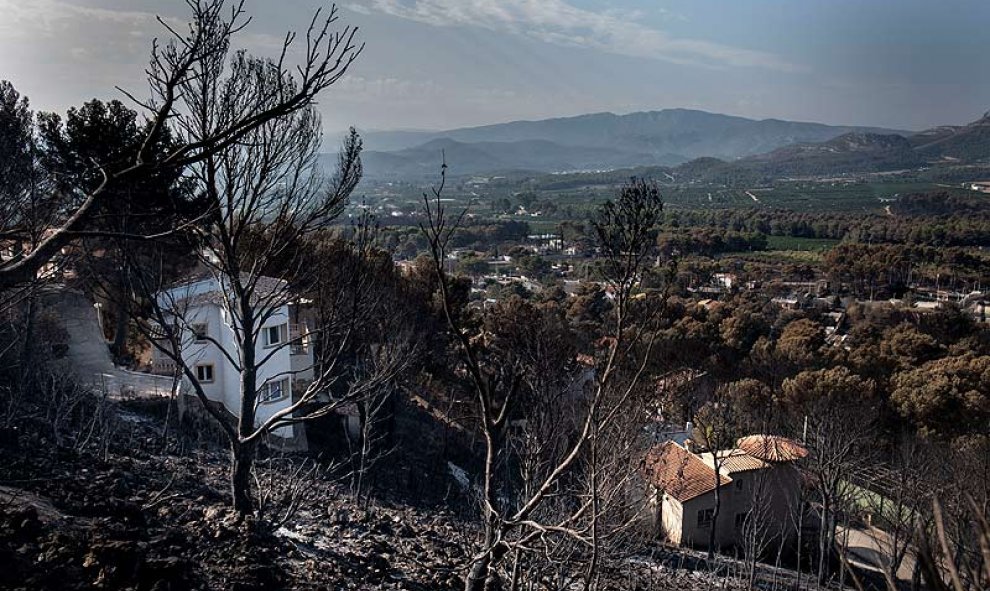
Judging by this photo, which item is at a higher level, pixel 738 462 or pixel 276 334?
pixel 276 334

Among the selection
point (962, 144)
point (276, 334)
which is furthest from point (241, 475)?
point (962, 144)

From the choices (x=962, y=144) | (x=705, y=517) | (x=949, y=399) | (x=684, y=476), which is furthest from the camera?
(x=962, y=144)

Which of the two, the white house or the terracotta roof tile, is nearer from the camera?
the white house

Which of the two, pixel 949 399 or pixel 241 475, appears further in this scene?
pixel 949 399

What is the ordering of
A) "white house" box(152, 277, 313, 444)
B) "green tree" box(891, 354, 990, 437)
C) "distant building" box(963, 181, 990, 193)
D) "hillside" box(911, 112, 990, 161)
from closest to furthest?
"white house" box(152, 277, 313, 444) < "green tree" box(891, 354, 990, 437) < "distant building" box(963, 181, 990, 193) < "hillside" box(911, 112, 990, 161)

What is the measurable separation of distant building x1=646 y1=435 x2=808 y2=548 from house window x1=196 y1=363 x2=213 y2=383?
28.2 feet

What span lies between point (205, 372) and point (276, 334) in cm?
149

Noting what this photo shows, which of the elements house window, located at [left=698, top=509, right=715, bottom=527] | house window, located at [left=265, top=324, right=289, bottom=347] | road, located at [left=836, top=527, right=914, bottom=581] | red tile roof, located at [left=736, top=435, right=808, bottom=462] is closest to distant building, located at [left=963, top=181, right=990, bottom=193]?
road, located at [left=836, top=527, right=914, bottom=581]

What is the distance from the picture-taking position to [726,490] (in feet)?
45.7

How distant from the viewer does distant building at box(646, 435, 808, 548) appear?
13336 mm

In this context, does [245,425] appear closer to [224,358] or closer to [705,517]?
[224,358]

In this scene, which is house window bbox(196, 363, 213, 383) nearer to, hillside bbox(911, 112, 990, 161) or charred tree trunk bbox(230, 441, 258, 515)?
charred tree trunk bbox(230, 441, 258, 515)

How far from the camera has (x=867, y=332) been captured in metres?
25.5

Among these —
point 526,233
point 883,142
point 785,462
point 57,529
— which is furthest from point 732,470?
point 883,142
